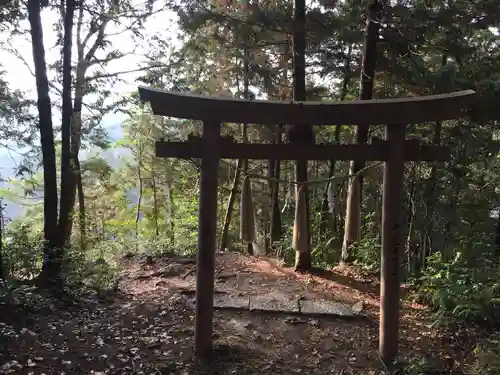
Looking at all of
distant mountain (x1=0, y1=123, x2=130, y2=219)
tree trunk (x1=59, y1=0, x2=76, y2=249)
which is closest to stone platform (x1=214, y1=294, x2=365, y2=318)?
tree trunk (x1=59, y1=0, x2=76, y2=249)

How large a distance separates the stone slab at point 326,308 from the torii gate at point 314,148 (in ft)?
4.19

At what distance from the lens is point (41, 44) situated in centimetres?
646

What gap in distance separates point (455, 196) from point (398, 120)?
15.3 ft

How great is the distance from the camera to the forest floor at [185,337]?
5.02 meters

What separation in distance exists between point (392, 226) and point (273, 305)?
2.61m

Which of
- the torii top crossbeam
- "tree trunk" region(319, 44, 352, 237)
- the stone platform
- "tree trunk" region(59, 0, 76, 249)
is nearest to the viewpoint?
the torii top crossbeam

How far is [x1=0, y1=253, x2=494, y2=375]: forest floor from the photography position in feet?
16.5

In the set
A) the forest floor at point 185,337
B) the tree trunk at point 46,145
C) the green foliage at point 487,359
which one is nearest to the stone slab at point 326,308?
the forest floor at point 185,337

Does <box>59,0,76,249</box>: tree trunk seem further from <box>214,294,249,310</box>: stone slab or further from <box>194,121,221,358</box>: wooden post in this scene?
<box>194,121,221,358</box>: wooden post

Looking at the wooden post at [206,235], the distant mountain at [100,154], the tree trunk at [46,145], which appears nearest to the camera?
the wooden post at [206,235]

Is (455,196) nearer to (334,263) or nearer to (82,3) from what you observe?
(334,263)

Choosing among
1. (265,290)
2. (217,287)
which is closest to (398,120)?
(265,290)

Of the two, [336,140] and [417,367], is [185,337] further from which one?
[336,140]

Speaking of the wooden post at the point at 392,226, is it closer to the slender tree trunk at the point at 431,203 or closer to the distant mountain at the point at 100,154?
the slender tree trunk at the point at 431,203
